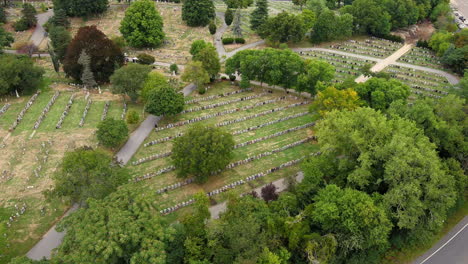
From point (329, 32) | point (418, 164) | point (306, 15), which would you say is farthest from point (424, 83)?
point (418, 164)

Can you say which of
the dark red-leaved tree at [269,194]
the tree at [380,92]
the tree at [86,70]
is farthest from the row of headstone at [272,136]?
the tree at [86,70]

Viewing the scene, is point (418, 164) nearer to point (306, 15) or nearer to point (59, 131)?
point (59, 131)

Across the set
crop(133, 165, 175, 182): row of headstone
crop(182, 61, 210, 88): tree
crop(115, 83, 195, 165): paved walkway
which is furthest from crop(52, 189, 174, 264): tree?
crop(182, 61, 210, 88): tree

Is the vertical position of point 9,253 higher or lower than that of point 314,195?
lower

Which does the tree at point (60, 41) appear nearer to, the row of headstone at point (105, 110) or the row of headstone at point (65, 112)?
the row of headstone at point (65, 112)

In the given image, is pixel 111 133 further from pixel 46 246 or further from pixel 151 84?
pixel 46 246

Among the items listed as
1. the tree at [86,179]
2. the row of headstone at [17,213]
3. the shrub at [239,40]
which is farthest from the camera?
the shrub at [239,40]
